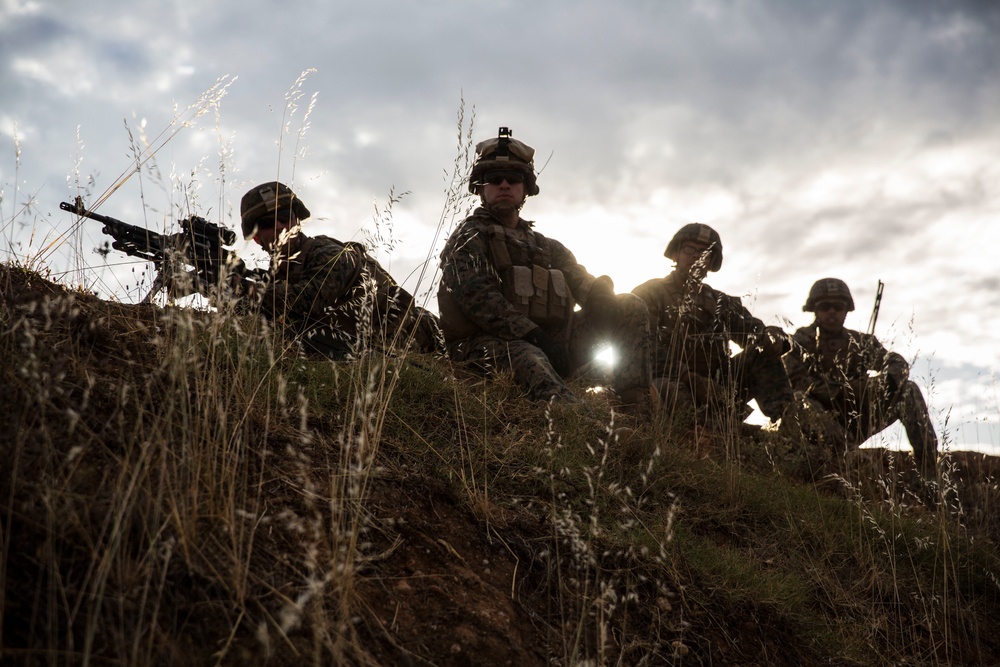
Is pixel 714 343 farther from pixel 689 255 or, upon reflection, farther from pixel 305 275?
pixel 305 275

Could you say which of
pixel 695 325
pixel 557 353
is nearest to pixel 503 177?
pixel 557 353

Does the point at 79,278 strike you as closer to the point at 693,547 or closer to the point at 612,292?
the point at 693,547

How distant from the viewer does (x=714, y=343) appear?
705 cm

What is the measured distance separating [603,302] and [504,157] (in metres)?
1.39

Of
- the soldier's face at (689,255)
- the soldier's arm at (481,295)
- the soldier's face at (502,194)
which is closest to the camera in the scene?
the soldier's arm at (481,295)

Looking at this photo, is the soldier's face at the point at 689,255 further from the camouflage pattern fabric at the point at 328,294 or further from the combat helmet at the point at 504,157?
the camouflage pattern fabric at the point at 328,294

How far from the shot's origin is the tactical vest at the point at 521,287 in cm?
575

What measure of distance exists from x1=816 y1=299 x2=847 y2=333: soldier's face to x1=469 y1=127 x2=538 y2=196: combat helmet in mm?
3666

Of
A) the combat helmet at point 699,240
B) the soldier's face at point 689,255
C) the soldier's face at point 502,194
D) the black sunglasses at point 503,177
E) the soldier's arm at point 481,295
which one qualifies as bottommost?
the soldier's arm at point 481,295

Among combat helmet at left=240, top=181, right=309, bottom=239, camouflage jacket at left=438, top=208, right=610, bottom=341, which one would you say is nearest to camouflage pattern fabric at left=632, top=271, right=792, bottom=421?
camouflage jacket at left=438, top=208, right=610, bottom=341

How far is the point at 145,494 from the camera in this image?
202 centimetres

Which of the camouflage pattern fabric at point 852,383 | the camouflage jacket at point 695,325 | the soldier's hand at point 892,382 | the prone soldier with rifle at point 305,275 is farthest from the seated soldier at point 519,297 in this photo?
the soldier's hand at point 892,382

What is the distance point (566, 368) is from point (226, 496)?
386 cm

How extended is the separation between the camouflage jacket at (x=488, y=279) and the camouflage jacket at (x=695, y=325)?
109cm
